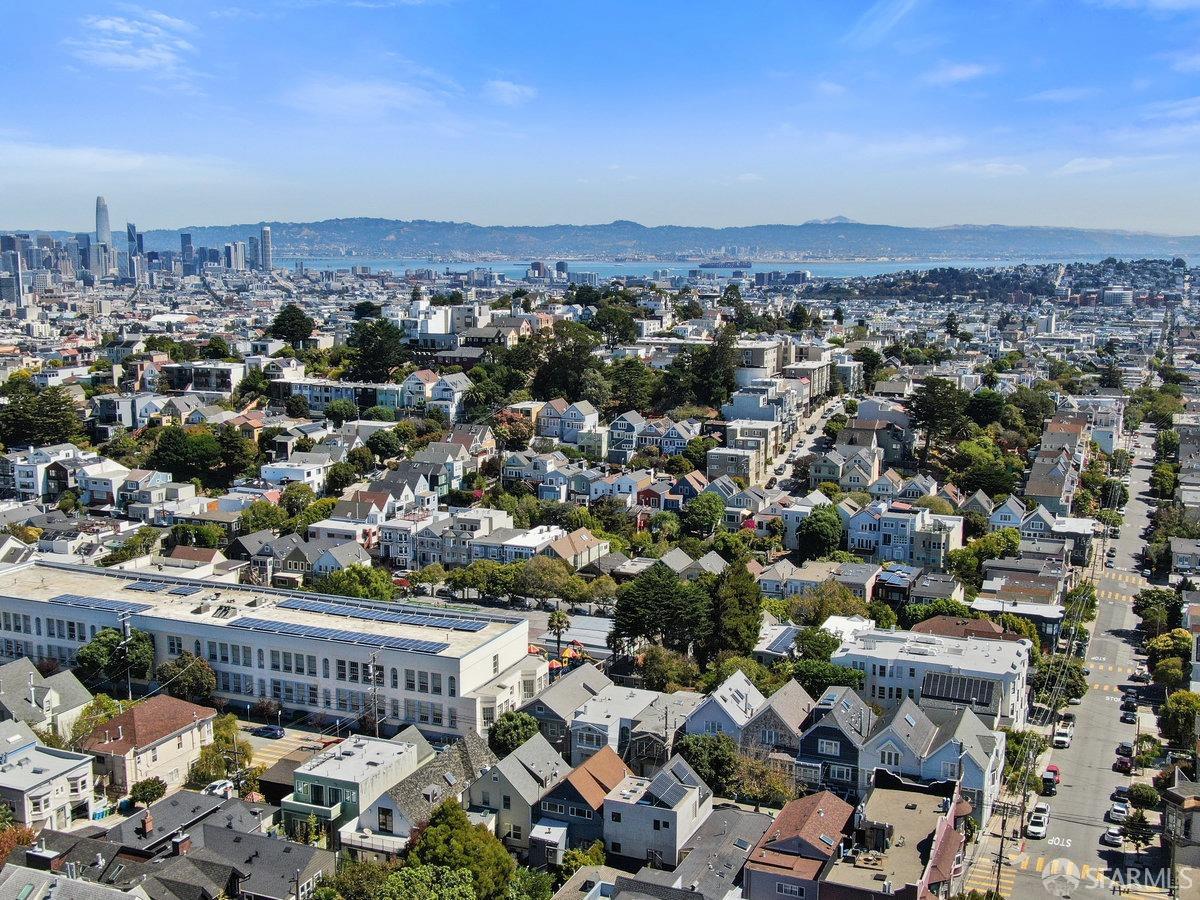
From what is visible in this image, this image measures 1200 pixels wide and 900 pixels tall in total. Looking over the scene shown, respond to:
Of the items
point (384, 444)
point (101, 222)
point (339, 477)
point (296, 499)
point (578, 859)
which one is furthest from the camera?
point (101, 222)

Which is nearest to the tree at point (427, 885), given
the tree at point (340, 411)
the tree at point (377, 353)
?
the tree at point (340, 411)

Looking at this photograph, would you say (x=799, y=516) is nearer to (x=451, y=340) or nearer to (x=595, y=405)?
(x=595, y=405)

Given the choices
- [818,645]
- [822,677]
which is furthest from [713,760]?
[818,645]

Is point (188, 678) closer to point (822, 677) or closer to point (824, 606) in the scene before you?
point (822, 677)

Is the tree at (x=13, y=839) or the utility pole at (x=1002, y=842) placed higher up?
the tree at (x=13, y=839)

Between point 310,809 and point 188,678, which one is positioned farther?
point 188,678

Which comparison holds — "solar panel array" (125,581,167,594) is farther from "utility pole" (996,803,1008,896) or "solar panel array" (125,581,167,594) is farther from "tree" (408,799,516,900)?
"utility pole" (996,803,1008,896)

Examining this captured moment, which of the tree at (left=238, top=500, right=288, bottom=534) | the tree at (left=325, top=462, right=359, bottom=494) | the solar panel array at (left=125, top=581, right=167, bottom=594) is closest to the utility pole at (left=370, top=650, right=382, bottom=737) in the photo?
the solar panel array at (left=125, top=581, right=167, bottom=594)

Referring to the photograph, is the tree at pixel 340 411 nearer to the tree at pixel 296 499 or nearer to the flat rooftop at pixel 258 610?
the tree at pixel 296 499
